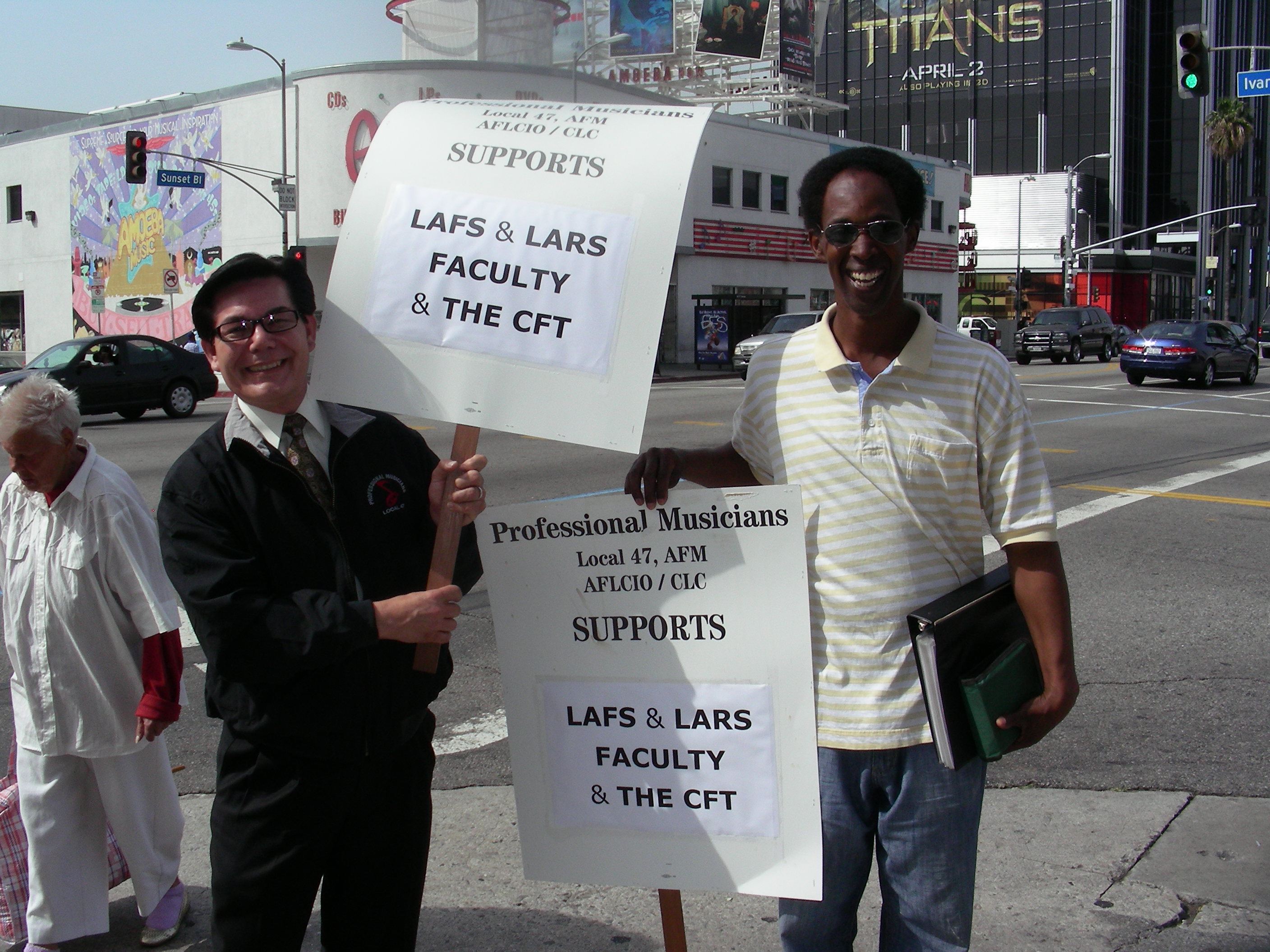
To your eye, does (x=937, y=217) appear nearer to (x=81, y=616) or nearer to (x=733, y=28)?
(x=733, y=28)

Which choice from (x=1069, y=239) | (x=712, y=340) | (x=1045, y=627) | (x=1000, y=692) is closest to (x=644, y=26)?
(x=712, y=340)

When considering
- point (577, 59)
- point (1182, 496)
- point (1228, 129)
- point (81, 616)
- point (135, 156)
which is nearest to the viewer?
point (81, 616)

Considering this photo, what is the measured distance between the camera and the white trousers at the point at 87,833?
3170mm

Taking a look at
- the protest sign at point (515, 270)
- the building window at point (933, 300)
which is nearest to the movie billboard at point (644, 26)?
the building window at point (933, 300)

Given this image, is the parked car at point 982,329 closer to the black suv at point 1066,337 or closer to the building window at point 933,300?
the building window at point 933,300

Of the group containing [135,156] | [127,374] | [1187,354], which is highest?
[135,156]

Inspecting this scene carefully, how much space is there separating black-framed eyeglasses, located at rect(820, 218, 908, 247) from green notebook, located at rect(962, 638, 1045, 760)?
81 centimetres

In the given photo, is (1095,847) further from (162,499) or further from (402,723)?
(162,499)

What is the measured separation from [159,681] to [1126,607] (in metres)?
5.76

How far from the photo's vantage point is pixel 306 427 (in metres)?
2.28

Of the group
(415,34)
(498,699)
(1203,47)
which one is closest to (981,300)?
(415,34)

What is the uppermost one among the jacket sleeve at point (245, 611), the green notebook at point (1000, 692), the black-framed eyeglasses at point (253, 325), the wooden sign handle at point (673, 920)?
the black-framed eyeglasses at point (253, 325)

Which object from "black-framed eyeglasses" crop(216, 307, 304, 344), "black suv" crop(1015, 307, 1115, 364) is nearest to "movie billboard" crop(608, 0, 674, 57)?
"black suv" crop(1015, 307, 1115, 364)

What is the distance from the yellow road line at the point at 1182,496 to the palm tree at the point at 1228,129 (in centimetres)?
6879
